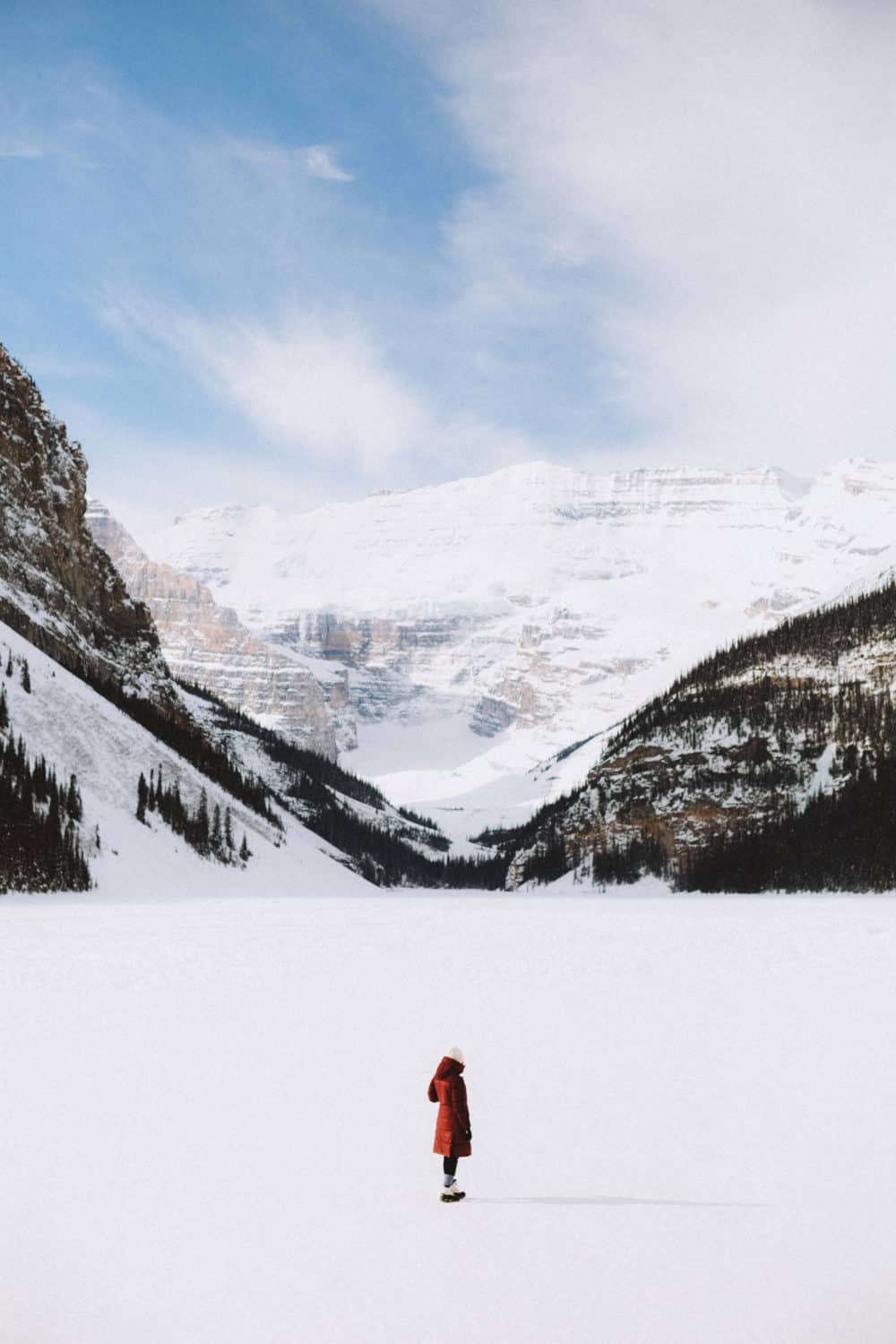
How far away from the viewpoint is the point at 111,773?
86438 millimetres

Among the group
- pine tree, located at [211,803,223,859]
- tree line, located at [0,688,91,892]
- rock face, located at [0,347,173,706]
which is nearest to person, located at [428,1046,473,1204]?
tree line, located at [0,688,91,892]

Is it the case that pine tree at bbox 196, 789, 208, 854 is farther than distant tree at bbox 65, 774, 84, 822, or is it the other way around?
pine tree at bbox 196, 789, 208, 854

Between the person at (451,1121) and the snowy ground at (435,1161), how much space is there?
0.32 m

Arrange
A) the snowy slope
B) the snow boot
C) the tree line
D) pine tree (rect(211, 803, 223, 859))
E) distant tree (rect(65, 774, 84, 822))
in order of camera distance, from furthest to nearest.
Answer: pine tree (rect(211, 803, 223, 859)) < the snowy slope < distant tree (rect(65, 774, 84, 822)) < the tree line < the snow boot

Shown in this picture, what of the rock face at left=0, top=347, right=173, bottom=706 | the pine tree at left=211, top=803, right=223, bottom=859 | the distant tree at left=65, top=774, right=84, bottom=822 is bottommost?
the pine tree at left=211, top=803, right=223, bottom=859

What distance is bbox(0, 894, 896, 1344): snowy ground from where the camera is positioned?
1033 cm

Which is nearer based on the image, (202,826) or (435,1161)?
(435,1161)

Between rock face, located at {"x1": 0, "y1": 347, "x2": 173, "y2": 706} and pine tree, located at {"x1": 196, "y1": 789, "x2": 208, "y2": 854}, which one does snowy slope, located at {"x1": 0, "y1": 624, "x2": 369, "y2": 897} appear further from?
rock face, located at {"x1": 0, "y1": 347, "x2": 173, "y2": 706}

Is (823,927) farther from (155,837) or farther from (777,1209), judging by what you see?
(155,837)

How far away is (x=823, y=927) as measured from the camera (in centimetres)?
4744

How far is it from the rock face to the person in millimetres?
89736

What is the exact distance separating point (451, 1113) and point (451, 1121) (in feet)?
0.30

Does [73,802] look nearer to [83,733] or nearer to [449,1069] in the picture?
[83,733]

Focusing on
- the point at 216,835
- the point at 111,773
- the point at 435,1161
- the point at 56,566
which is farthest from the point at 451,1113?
the point at 56,566
